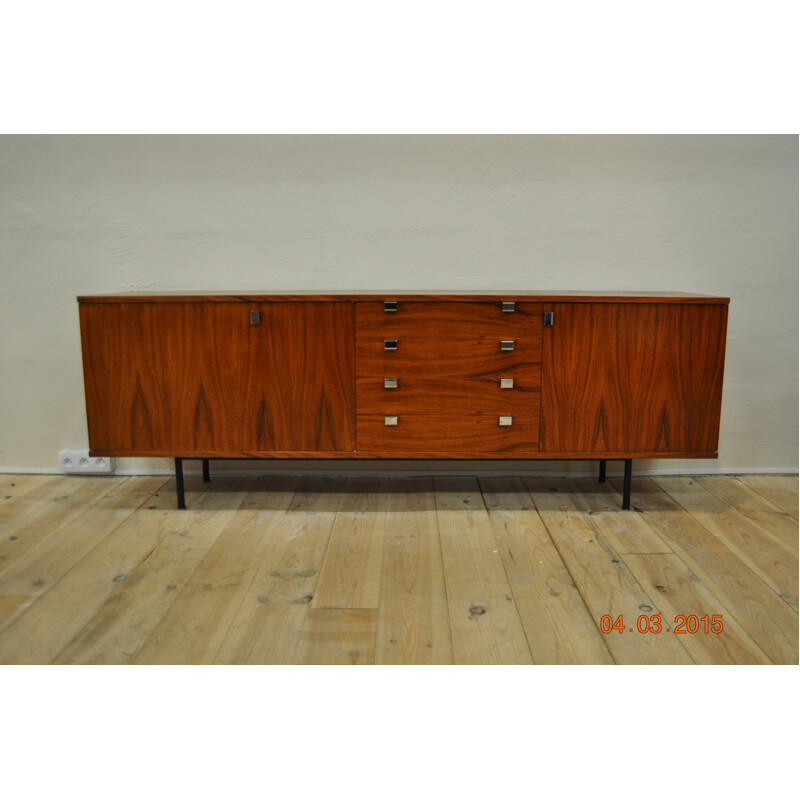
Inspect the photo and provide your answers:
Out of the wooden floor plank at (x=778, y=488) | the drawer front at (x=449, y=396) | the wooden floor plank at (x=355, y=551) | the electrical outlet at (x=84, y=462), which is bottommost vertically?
the wooden floor plank at (x=355, y=551)

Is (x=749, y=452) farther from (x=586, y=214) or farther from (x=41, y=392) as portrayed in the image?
(x=41, y=392)

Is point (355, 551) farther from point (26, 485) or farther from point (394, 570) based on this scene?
point (26, 485)

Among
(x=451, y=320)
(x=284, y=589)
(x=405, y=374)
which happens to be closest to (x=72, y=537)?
(x=284, y=589)

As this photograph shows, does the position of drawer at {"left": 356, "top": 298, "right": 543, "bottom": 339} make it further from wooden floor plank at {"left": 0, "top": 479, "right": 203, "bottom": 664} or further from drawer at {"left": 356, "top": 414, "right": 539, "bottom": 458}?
wooden floor plank at {"left": 0, "top": 479, "right": 203, "bottom": 664}

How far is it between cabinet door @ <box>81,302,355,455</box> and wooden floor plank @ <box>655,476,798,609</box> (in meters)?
1.27

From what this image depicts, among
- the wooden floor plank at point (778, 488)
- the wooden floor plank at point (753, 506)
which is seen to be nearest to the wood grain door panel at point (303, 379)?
the wooden floor plank at point (753, 506)

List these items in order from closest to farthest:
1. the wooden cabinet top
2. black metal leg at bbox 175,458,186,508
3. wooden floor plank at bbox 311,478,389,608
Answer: wooden floor plank at bbox 311,478,389,608, the wooden cabinet top, black metal leg at bbox 175,458,186,508

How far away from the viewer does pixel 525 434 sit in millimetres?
2516

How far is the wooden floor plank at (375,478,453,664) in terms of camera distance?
171cm

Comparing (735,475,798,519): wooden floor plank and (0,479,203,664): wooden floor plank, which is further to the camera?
(735,475,798,519): wooden floor plank

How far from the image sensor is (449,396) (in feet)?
8.20

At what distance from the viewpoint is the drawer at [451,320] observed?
2445mm

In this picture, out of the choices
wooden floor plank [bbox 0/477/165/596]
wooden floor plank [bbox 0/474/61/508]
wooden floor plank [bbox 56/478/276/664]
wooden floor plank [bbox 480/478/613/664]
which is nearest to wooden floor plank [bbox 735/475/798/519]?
wooden floor plank [bbox 480/478/613/664]
